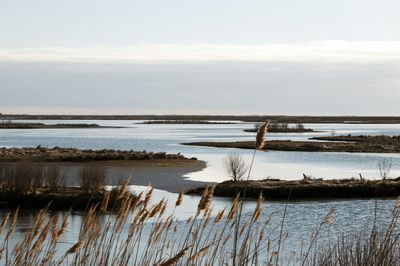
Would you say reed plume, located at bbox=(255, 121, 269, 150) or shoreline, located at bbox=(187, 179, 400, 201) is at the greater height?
reed plume, located at bbox=(255, 121, 269, 150)

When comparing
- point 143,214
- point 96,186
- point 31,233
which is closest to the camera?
point 31,233

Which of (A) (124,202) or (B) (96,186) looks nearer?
(A) (124,202)

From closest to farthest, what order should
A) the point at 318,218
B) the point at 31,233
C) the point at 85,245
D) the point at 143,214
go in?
the point at 31,233
the point at 143,214
the point at 85,245
the point at 318,218

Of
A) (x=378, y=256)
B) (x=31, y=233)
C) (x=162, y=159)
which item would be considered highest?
(x=31, y=233)

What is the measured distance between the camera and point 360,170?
41.4 m

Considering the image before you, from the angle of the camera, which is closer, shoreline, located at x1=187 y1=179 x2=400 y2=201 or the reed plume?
the reed plume

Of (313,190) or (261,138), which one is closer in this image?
(261,138)

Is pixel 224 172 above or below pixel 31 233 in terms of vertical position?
below

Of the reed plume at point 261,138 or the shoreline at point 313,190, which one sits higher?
the reed plume at point 261,138

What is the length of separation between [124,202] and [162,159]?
1682 inches

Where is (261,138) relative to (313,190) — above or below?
above

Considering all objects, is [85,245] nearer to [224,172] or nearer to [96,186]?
[96,186]

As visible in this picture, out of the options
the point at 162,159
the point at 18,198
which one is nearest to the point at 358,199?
the point at 18,198

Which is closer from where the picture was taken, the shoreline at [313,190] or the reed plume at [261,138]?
the reed plume at [261,138]
